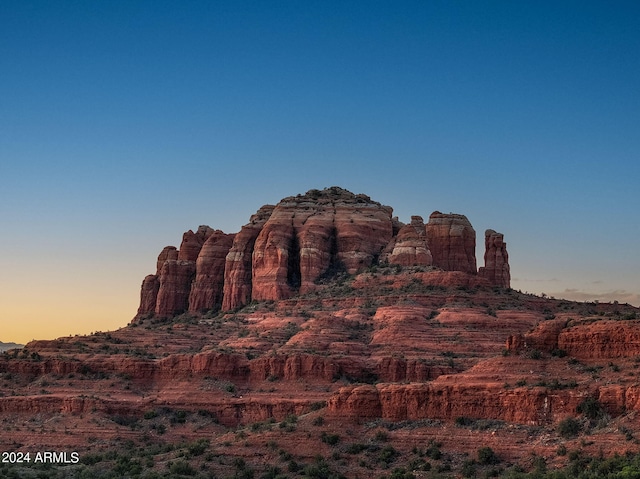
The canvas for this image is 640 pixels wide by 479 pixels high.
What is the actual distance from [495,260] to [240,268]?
28.6 meters

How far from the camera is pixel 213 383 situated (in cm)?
9244

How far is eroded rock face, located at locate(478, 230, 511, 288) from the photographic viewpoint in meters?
121

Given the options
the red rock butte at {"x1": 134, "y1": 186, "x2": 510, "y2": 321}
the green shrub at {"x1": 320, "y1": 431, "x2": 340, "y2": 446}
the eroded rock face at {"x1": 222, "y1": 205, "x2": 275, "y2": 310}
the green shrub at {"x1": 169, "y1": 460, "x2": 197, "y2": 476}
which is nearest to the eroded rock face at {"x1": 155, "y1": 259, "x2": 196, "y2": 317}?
the red rock butte at {"x1": 134, "y1": 186, "x2": 510, "y2": 321}

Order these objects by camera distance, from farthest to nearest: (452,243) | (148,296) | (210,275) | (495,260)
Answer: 1. (148,296)
2. (210,275)
3. (495,260)
4. (452,243)

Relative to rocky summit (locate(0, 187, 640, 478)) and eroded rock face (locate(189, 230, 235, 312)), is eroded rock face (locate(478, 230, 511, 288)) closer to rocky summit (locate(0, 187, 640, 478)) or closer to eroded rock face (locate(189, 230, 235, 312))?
rocky summit (locate(0, 187, 640, 478))

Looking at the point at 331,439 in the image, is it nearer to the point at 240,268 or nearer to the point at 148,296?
the point at 240,268

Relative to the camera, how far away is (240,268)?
124 metres

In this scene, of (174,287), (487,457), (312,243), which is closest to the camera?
(487,457)

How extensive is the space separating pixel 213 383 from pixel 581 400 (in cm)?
3736

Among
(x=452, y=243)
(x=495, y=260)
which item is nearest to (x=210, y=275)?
(x=452, y=243)

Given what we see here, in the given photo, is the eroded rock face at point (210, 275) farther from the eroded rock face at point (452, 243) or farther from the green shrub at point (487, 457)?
the green shrub at point (487, 457)

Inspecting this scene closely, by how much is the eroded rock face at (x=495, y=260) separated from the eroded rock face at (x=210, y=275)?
30.1 m

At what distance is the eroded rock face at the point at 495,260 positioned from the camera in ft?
397

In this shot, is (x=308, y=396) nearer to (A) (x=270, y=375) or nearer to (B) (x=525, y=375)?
(A) (x=270, y=375)
